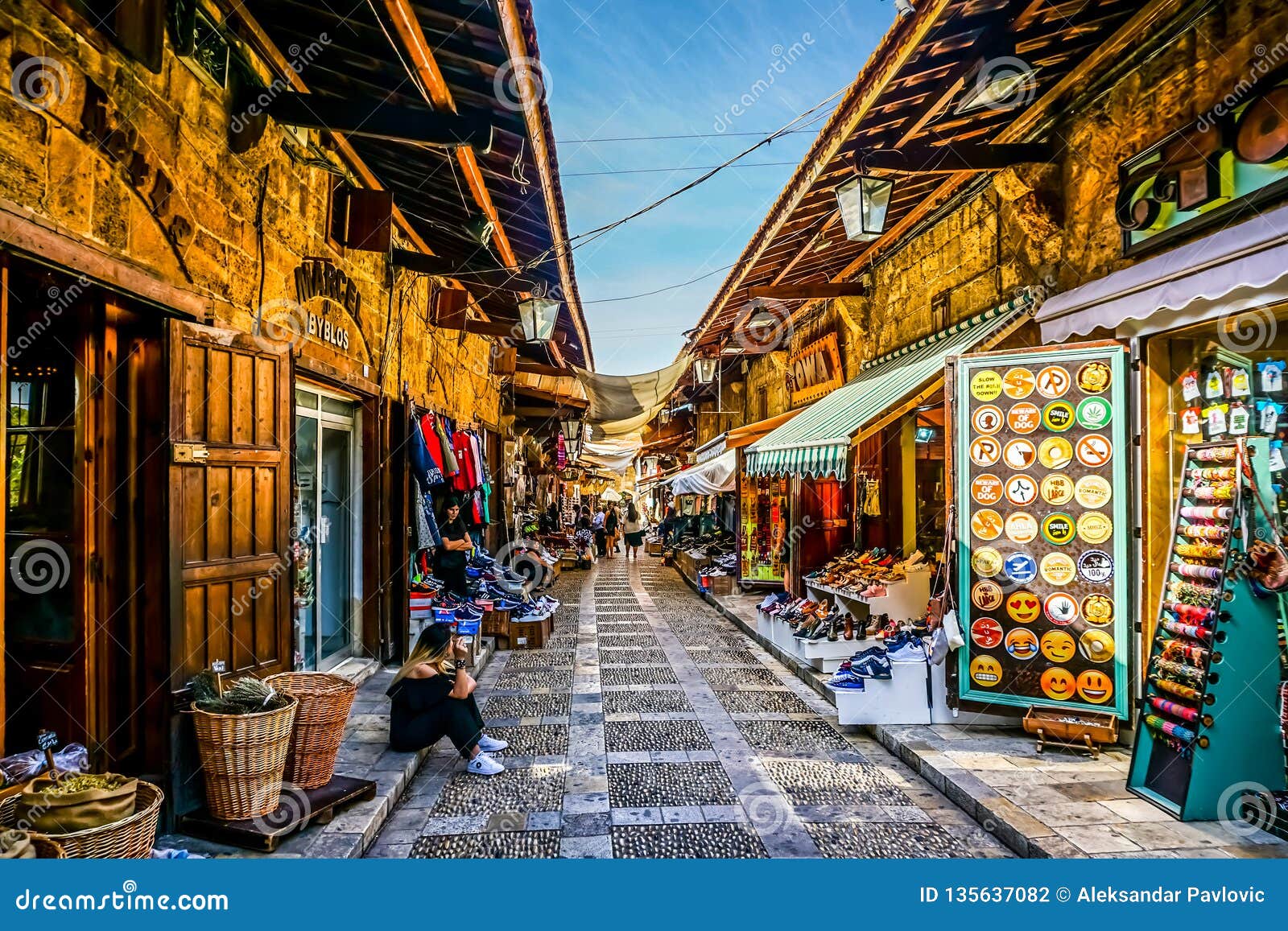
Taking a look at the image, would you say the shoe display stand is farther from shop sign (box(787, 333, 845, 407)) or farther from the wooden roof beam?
the wooden roof beam

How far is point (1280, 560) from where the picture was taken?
395 cm

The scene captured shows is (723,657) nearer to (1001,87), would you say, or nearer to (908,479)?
(908,479)

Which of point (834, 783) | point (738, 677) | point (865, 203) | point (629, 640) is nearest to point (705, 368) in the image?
point (629, 640)

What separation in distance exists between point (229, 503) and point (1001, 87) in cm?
605

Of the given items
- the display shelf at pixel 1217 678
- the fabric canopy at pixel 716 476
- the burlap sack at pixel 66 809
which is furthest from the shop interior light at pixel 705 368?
the burlap sack at pixel 66 809

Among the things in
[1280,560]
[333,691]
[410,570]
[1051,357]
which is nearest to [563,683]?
[410,570]

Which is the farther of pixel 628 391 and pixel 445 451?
pixel 628 391

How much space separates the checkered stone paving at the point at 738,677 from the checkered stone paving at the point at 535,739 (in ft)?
6.82

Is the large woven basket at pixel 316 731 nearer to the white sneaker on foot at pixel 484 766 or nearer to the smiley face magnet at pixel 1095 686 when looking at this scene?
the white sneaker on foot at pixel 484 766

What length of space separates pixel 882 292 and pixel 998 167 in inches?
146

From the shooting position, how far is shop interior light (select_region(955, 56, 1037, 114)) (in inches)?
211

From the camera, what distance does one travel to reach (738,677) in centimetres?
800

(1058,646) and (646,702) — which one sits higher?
(1058,646)

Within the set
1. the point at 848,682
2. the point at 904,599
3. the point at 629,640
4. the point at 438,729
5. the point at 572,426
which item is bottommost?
the point at 629,640
